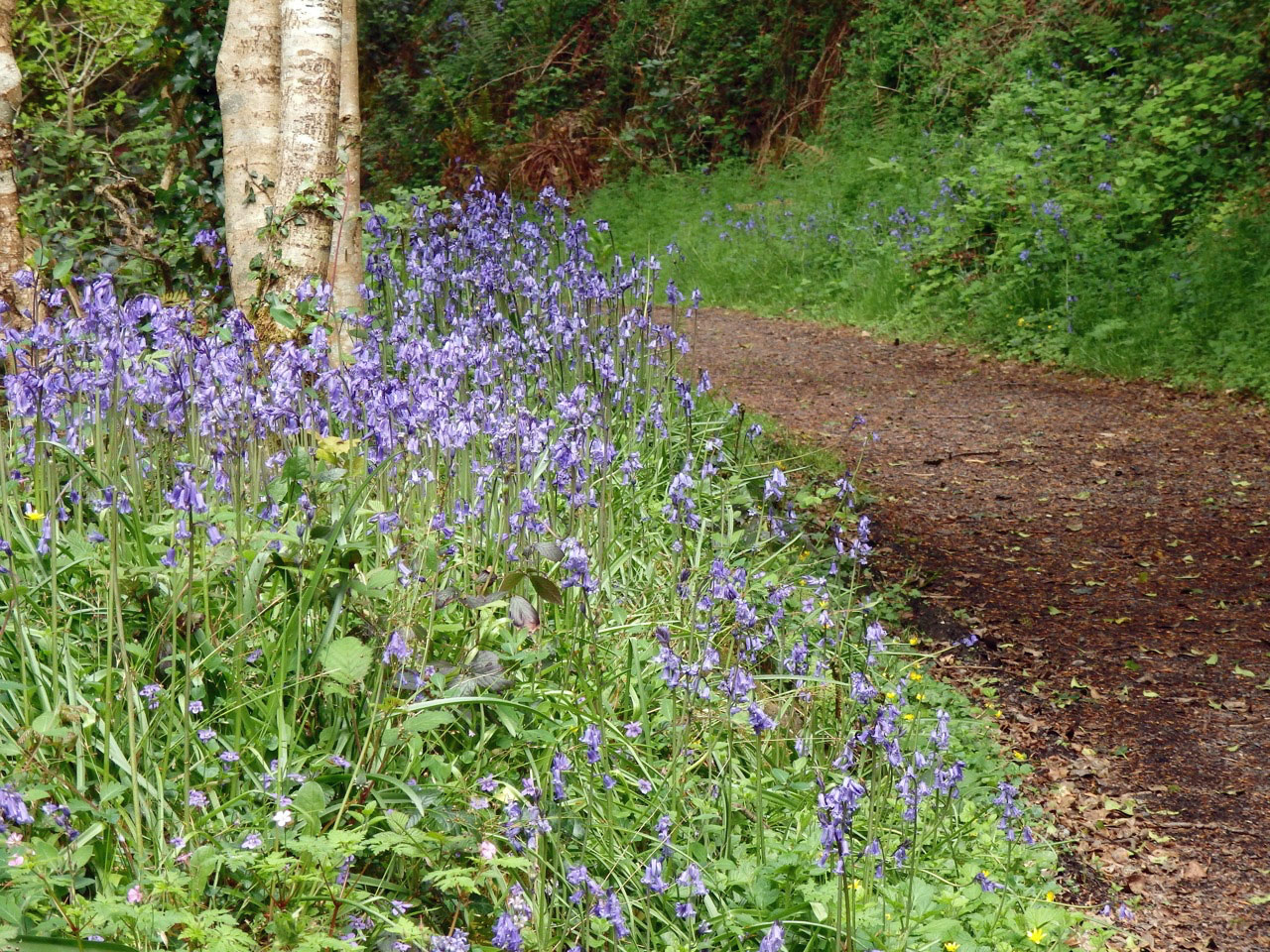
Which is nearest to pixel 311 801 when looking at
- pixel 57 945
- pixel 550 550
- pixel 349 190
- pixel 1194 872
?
pixel 57 945

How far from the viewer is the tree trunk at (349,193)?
5250 mm

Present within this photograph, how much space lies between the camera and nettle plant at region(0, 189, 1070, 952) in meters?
2.13

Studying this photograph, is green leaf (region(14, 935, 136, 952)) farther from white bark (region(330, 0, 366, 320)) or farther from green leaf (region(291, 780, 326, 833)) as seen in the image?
white bark (region(330, 0, 366, 320))

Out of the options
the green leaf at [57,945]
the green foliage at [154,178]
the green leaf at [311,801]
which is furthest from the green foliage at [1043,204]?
the green leaf at [57,945]

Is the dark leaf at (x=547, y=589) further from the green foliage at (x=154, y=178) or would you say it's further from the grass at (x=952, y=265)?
the grass at (x=952, y=265)

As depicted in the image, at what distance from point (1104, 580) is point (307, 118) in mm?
3480

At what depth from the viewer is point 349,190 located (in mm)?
5250

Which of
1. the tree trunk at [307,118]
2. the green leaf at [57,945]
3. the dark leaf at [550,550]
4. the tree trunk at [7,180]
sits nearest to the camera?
the green leaf at [57,945]

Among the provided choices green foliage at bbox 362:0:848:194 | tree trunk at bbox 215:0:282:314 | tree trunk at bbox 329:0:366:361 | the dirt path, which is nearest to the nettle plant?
the dirt path

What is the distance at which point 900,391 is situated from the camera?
7320 mm

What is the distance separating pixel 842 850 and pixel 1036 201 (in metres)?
7.63

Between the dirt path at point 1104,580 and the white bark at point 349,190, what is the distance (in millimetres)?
2399

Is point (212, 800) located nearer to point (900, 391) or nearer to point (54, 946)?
point (54, 946)

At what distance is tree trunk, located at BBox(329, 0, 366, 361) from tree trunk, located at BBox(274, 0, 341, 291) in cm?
51
